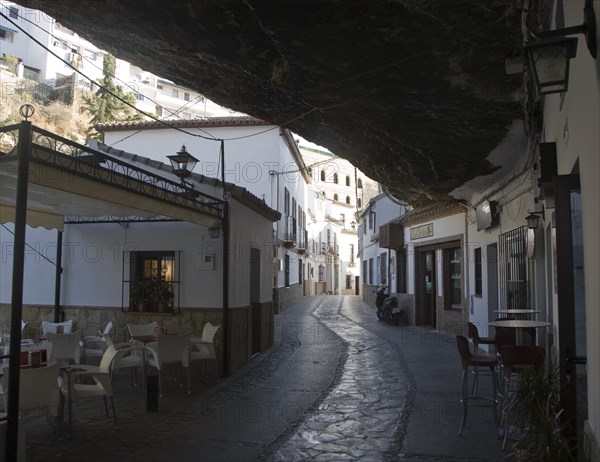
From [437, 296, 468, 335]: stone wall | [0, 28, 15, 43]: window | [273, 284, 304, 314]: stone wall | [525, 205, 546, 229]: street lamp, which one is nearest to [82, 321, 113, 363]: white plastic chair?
[525, 205, 546, 229]: street lamp

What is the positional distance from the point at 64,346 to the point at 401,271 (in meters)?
12.3

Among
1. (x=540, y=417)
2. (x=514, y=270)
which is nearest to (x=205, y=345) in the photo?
(x=514, y=270)

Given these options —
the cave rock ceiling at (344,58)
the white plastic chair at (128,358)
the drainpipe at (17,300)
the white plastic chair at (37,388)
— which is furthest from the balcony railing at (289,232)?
the drainpipe at (17,300)

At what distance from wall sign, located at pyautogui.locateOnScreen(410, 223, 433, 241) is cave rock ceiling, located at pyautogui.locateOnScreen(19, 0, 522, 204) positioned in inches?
242

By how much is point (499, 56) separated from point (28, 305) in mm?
8832

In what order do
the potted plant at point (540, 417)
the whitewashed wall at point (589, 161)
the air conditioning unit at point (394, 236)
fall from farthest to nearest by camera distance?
the air conditioning unit at point (394, 236) < the potted plant at point (540, 417) < the whitewashed wall at point (589, 161)

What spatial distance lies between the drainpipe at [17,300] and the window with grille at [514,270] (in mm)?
6708

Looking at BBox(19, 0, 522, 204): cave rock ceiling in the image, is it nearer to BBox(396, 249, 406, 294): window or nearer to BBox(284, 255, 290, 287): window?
BBox(396, 249, 406, 294): window

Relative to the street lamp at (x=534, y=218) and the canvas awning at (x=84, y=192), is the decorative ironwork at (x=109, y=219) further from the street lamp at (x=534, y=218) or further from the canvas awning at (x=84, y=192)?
the street lamp at (x=534, y=218)

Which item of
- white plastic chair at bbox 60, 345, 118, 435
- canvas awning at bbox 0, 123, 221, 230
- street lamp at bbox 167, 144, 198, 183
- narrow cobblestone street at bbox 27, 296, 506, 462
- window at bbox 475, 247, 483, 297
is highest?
street lamp at bbox 167, 144, 198, 183

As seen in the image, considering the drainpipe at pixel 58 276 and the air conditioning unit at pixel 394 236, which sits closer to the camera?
the drainpipe at pixel 58 276

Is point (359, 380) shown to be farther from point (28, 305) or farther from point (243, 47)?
→ point (28, 305)

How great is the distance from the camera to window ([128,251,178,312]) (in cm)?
901

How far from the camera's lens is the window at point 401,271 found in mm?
17375
